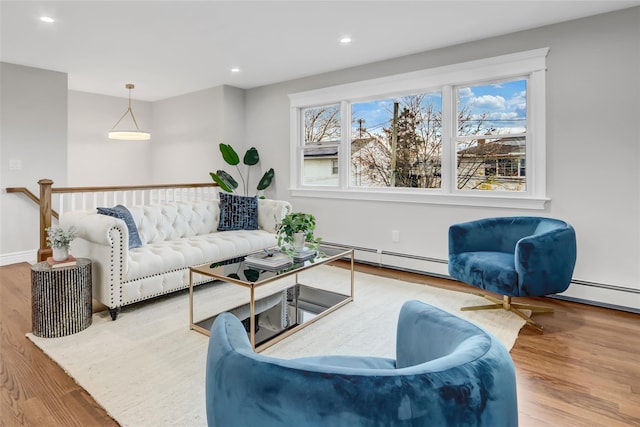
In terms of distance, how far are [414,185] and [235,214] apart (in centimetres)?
209

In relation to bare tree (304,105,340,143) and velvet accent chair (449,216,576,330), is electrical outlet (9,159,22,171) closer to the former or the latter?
bare tree (304,105,340,143)

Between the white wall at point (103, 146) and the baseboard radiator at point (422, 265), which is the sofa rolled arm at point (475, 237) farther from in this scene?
the white wall at point (103, 146)

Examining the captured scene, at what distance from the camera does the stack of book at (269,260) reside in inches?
108

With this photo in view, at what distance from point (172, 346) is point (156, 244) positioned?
1.35m

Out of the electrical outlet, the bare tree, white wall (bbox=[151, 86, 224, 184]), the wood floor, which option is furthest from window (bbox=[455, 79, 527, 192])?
the electrical outlet

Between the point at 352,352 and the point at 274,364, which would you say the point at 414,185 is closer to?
the point at 352,352

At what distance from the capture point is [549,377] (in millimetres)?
2074

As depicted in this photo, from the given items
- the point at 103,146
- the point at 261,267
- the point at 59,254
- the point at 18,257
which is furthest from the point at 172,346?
the point at 103,146

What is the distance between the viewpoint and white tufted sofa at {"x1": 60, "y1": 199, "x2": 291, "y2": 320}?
279 cm

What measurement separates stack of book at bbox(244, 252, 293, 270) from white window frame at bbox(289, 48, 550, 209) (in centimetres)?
192

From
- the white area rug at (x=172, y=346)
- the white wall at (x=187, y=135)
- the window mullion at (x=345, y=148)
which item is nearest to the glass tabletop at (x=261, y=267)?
the white area rug at (x=172, y=346)

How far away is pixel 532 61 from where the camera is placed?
11.3 feet

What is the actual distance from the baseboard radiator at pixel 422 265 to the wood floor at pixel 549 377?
195mm

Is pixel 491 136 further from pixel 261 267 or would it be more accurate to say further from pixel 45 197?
pixel 45 197
